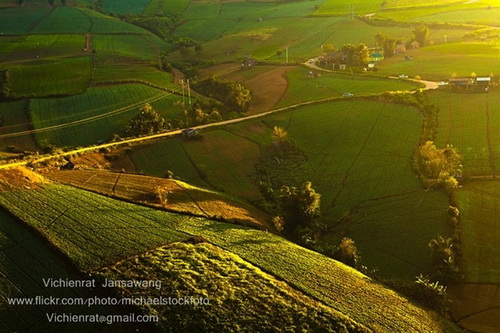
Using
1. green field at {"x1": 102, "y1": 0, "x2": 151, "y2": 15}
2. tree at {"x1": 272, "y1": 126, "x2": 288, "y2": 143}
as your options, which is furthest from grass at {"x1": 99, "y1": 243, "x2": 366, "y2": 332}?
green field at {"x1": 102, "y1": 0, "x2": 151, "y2": 15}

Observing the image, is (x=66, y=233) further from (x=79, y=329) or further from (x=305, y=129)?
(x=305, y=129)

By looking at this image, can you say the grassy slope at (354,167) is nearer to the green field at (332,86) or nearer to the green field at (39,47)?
the green field at (332,86)

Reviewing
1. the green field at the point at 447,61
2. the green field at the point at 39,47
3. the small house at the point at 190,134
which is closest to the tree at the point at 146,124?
the small house at the point at 190,134

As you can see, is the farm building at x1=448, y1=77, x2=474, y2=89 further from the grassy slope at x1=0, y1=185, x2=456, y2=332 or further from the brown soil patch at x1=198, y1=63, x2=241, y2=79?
the grassy slope at x1=0, y1=185, x2=456, y2=332

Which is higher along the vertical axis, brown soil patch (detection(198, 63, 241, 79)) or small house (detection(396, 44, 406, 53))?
small house (detection(396, 44, 406, 53))

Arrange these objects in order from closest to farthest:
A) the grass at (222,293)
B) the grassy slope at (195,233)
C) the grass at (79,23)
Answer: the grass at (222,293) → the grassy slope at (195,233) → the grass at (79,23)

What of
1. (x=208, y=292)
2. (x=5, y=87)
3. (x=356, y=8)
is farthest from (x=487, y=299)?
(x=356, y=8)
